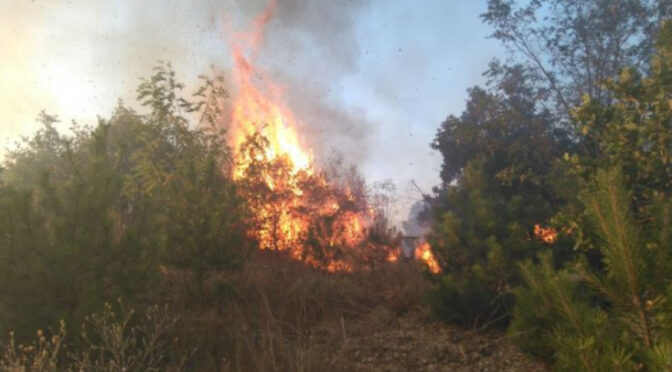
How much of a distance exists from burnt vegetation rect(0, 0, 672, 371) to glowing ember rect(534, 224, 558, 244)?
0.13ft

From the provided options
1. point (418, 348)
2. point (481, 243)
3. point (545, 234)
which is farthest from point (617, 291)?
point (545, 234)

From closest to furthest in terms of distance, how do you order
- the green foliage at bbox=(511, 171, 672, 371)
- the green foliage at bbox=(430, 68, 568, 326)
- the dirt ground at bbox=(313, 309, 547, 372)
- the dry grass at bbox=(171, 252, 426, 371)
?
1. the green foliage at bbox=(511, 171, 672, 371)
2. the dry grass at bbox=(171, 252, 426, 371)
3. the dirt ground at bbox=(313, 309, 547, 372)
4. the green foliage at bbox=(430, 68, 568, 326)

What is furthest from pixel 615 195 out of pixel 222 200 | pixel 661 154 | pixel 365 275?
pixel 365 275

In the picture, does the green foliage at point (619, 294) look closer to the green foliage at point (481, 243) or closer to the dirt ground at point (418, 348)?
the dirt ground at point (418, 348)

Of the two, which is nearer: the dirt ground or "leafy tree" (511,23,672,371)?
"leafy tree" (511,23,672,371)

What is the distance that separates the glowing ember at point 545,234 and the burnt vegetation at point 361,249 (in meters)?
0.04

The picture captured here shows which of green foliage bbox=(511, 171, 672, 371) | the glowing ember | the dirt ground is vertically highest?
the glowing ember

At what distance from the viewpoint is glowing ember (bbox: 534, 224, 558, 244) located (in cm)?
870

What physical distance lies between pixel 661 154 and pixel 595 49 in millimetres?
10021

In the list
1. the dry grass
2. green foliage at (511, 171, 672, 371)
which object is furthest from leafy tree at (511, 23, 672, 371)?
the dry grass

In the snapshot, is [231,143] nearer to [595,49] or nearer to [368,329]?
[368,329]

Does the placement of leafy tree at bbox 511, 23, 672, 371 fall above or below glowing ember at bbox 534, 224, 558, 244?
below

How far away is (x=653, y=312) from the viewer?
94.4 inches

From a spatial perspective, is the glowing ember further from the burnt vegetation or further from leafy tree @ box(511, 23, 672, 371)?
leafy tree @ box(511, 23, 672, 371)
